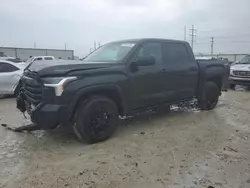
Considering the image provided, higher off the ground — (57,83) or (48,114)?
(57,83)

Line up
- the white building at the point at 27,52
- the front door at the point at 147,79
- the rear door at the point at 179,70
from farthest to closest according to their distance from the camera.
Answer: the white building at the point at 27,52, the rear door at the point at 179,70, the front door at the point at 147,79

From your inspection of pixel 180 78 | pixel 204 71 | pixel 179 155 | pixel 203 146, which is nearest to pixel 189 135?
pixel 203 146

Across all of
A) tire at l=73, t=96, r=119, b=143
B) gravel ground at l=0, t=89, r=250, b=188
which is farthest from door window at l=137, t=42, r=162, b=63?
gravel ground at l=0, t=89, r=250, b=188

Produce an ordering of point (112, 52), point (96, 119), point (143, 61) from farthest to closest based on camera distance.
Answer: point (112, 52) < point (143, 61) < point (96, 119)

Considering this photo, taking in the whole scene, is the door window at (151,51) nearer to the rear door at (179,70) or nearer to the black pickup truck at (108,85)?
the black pickup truck at (108,85)

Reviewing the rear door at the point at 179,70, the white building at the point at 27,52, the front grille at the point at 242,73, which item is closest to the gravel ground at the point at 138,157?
the rear door at the point at 179,70

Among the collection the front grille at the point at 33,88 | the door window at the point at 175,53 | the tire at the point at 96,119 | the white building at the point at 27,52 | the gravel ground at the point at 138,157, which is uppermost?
the white building at the point at 27,52

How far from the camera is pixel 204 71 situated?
707cm

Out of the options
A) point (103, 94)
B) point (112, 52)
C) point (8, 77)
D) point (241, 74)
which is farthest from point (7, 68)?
point (241, 74)

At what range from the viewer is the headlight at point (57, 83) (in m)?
4.32

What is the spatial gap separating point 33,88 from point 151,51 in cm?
249

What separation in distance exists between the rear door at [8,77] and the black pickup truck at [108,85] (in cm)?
498

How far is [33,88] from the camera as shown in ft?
15.3

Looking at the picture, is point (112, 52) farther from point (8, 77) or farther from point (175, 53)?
point (8, 77)
